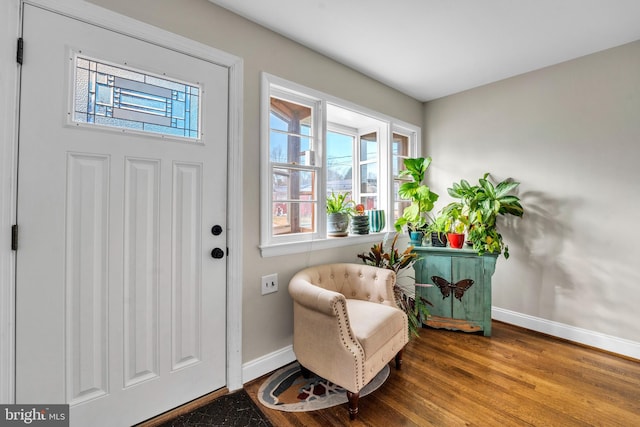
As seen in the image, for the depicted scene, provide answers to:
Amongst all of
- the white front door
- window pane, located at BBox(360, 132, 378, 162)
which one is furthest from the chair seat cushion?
window pane, located at BBox(360, 132, 378, 162)

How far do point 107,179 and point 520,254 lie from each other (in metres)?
3.43

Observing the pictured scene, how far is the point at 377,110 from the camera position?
2.91 m

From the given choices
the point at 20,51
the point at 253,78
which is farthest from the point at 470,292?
the point at 20,51

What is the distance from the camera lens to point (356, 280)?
2242 millimetres

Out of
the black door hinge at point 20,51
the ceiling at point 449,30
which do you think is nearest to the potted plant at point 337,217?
the ceiling at point 449,30

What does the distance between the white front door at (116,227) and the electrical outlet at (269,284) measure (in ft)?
0.93

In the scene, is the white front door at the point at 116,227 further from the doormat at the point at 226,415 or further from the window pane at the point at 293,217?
the window pane at the point at 293,217

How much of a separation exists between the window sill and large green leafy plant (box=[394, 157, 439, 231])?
1.00 feet

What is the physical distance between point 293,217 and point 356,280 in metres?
0.72

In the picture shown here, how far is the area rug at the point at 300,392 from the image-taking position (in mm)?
1685

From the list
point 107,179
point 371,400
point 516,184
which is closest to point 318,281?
point 371,400

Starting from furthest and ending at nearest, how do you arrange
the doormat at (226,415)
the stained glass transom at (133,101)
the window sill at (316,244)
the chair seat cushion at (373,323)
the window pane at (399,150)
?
the window pane at (399,150) → the window sill at (316,244) → the chair seat cushion at (373,323) → the doormat at (226,415) → the stained glass transom at (133,101)

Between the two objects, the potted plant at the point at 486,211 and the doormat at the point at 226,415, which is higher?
the potted plant at the point at 486,211

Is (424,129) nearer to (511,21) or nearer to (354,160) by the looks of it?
(354,160)
